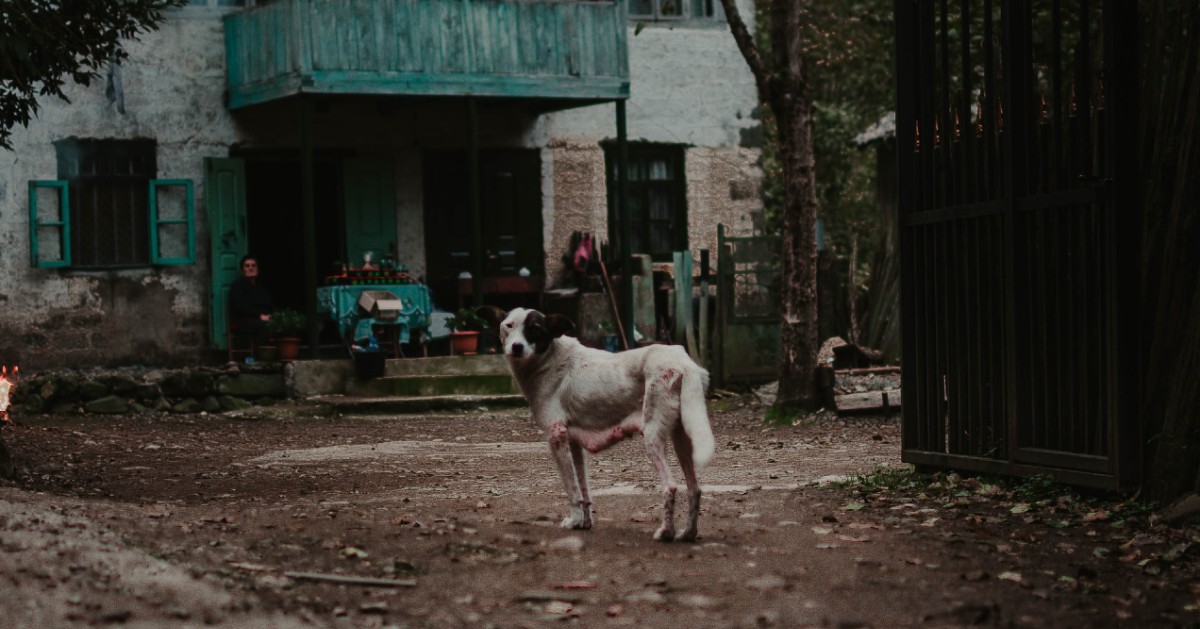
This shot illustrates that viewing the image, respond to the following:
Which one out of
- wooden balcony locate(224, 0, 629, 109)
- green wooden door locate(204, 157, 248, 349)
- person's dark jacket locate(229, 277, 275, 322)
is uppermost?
wooden balcony locate(224, 0, 629, 109)

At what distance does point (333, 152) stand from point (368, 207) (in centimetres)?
86

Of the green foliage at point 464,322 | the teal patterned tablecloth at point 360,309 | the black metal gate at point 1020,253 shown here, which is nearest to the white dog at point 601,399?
the black metal gate at point 1020,253

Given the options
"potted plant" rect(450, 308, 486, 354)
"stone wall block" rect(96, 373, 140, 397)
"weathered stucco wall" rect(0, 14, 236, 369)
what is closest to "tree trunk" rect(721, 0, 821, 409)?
"potted plant" rect(450, 308, 486, 354)

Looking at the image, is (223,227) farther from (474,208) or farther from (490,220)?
(490,220)

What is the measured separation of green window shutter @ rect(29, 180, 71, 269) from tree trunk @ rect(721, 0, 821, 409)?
8295 millimetres

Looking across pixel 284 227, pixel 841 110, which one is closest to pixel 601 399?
pixel 284 227

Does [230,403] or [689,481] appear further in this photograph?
[230,403]

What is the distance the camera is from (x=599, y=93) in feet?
67.3

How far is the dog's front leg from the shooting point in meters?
8.14

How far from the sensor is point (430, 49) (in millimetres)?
19609

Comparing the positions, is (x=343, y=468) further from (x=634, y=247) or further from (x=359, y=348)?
(x=634, y=247)

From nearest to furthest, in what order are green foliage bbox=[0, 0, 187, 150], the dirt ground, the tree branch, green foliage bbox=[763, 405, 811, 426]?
1. the dirt ground
2. green foliage bbox=[0, 0, 187, 150]
3. green foliage bbox=[763, 405, 811, 426]
4. the tree branch

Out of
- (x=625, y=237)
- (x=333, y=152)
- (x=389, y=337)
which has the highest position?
(x=333, y=152)

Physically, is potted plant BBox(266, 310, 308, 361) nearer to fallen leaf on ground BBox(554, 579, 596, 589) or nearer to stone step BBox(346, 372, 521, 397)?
stone step BBox(346, 372, 521, 397)
